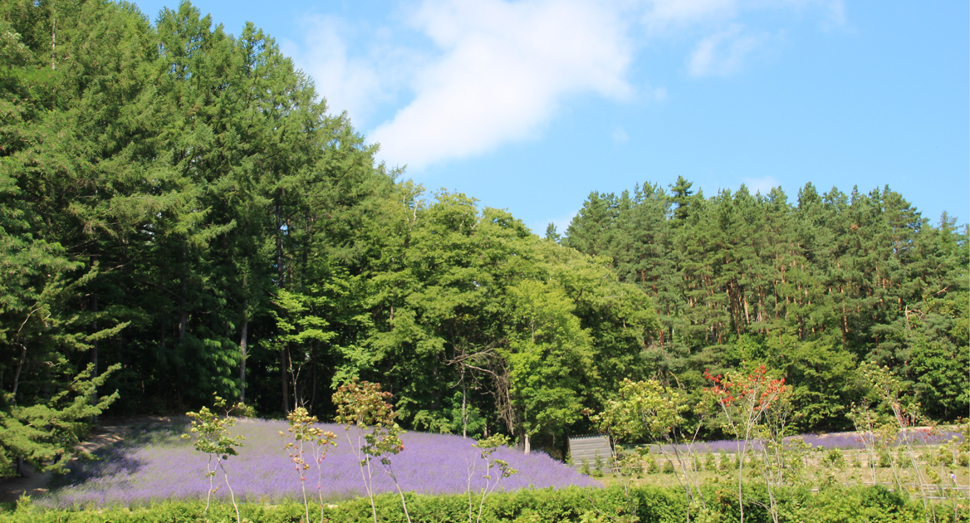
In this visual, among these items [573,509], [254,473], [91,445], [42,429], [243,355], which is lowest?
[573,509]

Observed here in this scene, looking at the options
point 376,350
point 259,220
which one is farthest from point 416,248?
point 259,220

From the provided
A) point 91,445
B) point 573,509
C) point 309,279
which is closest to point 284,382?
point 309,279

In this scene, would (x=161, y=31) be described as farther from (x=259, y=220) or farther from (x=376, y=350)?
(x=376, y=350)

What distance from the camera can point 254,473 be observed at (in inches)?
634

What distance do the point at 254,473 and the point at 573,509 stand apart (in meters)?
8.77

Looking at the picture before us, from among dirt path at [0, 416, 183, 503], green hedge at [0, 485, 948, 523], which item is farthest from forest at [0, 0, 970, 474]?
green hedge at [0, 485, 948, 523]

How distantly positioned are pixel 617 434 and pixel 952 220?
6186cm

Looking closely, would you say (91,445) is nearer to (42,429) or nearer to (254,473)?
(42,429)

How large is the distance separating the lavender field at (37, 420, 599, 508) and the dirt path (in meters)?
0.53

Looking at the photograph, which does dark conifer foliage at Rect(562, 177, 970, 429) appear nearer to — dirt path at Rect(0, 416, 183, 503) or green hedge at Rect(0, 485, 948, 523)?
green hedge at Rect(0, 485, 948, 523)

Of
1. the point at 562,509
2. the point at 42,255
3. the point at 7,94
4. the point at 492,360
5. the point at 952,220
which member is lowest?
the point at 562,509

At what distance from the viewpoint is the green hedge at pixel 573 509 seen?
11.3 m

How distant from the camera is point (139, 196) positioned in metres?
19.3

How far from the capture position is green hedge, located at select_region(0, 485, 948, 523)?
11320 millimetres
